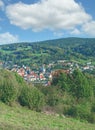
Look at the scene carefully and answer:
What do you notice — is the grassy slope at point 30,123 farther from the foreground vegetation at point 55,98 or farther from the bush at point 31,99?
the bush at point 31,99

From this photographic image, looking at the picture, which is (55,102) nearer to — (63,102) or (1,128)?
(63,102)

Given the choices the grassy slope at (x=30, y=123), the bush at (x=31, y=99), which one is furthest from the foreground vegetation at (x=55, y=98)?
the grassy slope at (x=30, y=123)

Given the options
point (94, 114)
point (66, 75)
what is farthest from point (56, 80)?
point (94, 114)

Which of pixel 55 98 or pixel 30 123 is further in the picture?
pixel 55 98

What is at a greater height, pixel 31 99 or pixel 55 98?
pixel 31 99

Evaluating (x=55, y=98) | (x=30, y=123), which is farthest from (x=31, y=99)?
(x=30, y=123)

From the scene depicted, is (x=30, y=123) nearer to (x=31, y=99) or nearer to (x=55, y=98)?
(x=31, y=99)

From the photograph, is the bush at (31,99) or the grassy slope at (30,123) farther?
the bush at (31,99)

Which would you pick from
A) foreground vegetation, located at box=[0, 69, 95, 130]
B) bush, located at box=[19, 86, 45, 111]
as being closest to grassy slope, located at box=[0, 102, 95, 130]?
foreground vegetation, located at box=[0, 69, 95, 130]
